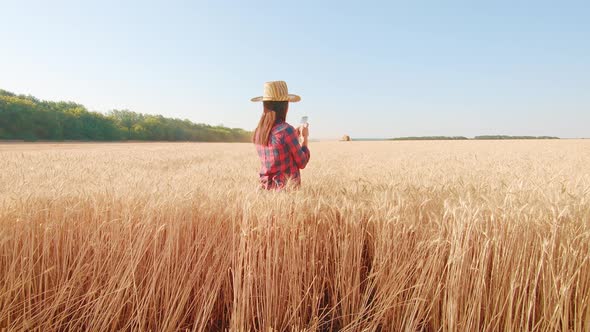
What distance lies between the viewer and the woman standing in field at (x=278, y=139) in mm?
2479

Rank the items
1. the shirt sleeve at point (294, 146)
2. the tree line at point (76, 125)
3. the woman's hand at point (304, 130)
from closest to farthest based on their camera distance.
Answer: the shirt sleeve at point (294, 146), the woman's hand at point (304, 130), the tree line at point (76, 125)

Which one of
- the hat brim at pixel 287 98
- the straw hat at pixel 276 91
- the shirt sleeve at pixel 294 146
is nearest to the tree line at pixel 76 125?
the hat brim at pixel 287 98

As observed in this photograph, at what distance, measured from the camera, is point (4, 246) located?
1401 mm

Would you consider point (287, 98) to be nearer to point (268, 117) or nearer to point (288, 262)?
point (268, 117)

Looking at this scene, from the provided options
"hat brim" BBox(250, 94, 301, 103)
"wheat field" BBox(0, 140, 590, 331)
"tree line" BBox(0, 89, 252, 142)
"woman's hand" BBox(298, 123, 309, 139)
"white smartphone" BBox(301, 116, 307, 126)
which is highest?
"tree line" BBox(0, 89, 252, 142)

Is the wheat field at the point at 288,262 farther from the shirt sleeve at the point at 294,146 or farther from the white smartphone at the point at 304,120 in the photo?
the white smartphone at the point at 304,120

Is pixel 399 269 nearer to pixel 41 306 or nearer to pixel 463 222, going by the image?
pixel 463 222

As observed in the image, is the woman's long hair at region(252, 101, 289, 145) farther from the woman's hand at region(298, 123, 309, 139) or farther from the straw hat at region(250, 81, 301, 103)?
the woman's hand at region(298, 123, 309, 139)

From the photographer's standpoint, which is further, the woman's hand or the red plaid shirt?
the woman's hand

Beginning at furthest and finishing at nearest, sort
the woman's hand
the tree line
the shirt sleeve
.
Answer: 1. the tree line
2. the woman's hand
3. the shirt sleeve

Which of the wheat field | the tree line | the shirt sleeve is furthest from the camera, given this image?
the tree line

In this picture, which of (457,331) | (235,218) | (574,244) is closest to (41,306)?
(235,218)

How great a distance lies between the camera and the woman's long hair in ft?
8.27

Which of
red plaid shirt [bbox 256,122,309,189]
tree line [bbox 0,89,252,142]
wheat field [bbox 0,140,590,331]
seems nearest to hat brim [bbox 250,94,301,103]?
red plaid shirt [bbox 256,122,309,189]
